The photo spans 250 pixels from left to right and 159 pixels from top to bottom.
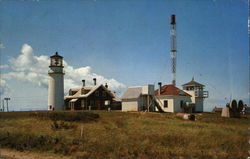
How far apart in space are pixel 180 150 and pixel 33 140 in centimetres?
730

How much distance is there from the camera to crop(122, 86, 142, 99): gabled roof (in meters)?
34.3

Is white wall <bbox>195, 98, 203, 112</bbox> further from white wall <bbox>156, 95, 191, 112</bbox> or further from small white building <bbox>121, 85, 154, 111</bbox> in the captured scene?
small white building <bbox>121, 85, 154, 111</bbox>

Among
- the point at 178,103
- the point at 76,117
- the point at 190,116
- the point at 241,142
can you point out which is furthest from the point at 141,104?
the point at 241,142

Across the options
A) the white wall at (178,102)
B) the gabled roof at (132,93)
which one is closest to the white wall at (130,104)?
the gabled roof at (132,93)

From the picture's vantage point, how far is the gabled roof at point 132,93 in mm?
34272

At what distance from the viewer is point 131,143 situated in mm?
11062

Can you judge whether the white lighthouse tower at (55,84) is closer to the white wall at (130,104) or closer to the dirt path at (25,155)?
the white wall at (130,104)

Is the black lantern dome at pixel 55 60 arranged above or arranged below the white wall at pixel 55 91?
above

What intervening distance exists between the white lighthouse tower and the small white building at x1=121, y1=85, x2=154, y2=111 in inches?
393

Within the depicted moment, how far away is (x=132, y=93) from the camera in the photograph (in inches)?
1388

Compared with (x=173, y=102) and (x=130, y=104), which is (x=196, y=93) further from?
(x=130, y=104)

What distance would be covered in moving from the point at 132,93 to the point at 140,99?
1714 millimetres

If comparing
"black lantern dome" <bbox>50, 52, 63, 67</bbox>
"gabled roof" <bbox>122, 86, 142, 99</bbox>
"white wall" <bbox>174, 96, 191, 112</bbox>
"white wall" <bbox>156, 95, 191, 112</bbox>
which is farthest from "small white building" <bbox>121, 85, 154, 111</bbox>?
"black lantern dome" <bbox>50, 52, 63, 67</bbox>

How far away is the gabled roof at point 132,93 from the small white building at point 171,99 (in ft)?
10.7
